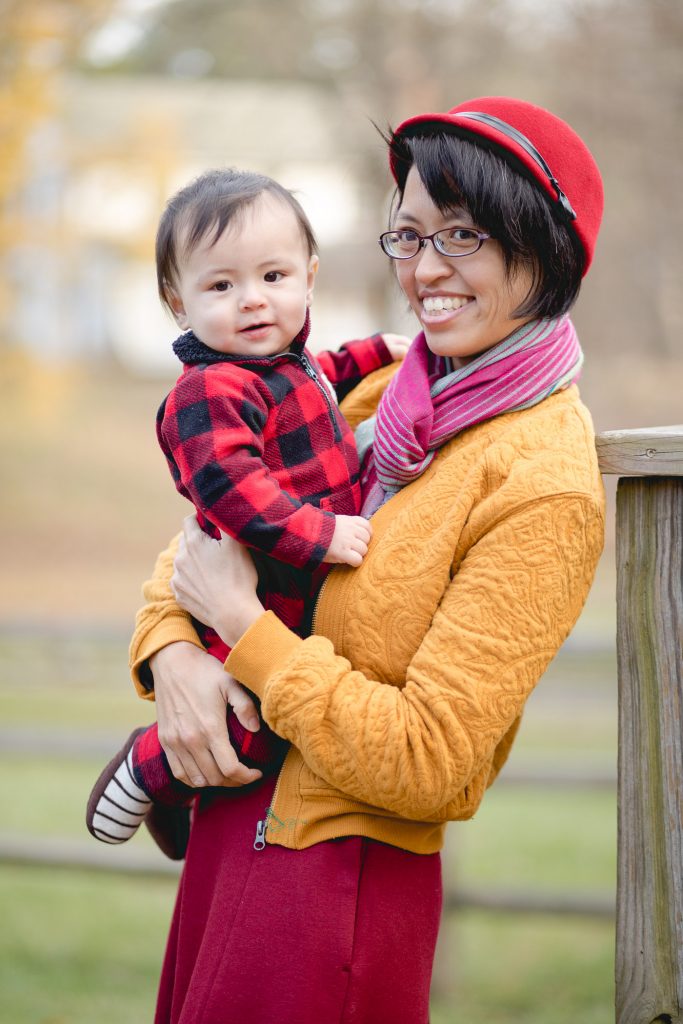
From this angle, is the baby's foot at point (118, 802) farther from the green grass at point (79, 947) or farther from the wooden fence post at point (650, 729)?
the green grass at point (79, 947)

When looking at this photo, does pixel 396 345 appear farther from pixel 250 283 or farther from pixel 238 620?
pixel 238 620

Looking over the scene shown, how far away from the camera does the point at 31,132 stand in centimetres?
766

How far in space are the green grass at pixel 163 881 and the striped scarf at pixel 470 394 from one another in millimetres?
2621

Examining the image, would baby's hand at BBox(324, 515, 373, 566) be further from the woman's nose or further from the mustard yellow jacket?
the woman's nose

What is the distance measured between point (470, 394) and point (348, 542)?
11.7 inches

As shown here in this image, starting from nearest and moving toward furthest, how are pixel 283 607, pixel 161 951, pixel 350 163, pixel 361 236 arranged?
pixel 283 607 → pixel 161 951 → pixel 350 163 → pixel 361 236

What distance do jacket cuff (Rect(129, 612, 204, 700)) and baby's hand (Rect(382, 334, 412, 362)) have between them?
65 cm

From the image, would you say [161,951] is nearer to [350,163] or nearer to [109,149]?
[350,163]

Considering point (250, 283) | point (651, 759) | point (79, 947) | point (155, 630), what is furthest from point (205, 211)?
point (79, 947)

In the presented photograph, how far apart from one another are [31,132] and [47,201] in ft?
4.81

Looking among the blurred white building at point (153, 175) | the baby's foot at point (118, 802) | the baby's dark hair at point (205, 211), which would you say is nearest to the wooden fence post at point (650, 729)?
the baby's dark hair at point (205, 211)

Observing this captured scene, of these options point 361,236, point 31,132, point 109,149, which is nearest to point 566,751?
point 361,236

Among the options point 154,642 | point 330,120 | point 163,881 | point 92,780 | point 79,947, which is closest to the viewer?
point 154,642

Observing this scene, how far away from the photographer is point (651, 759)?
1690 millimetres
